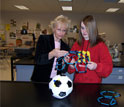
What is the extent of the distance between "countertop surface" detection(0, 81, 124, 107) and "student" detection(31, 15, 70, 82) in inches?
8.1

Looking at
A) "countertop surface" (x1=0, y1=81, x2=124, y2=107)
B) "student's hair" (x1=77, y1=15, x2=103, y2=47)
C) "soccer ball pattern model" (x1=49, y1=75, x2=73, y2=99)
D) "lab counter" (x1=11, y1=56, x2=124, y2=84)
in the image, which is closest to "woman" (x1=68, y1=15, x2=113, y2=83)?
"student's hair" (x1=77, y1=15, x2=103, y2=47)

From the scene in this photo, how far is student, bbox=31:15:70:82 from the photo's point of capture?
127 cm

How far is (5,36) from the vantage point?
791 centimetres

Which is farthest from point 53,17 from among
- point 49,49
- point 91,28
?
point 91,28

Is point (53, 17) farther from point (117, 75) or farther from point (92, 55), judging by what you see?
point (92, 55)

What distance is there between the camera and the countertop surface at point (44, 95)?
86 centimetres

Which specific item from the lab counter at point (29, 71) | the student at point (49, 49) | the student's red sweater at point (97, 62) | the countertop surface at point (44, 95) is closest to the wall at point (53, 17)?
the lab counter at point (29, 71)

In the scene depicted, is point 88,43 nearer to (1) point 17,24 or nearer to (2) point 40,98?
(2) point 40,98

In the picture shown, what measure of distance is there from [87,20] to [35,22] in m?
7.07

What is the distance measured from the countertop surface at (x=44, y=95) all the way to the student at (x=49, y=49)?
21cm

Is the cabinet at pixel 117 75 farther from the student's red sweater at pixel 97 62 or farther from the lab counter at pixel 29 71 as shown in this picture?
the student's red sweater at pixel 97 62

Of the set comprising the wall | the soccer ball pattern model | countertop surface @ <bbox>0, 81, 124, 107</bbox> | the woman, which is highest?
the wall

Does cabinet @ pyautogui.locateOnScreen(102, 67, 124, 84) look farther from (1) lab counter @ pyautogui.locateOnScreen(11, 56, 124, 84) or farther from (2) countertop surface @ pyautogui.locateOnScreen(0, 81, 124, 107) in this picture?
(2) countertop surface @ pyautogui.locateOnScreen(0, 81, 124, 107)

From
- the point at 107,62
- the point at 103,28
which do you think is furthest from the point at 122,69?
the point at 103,28
